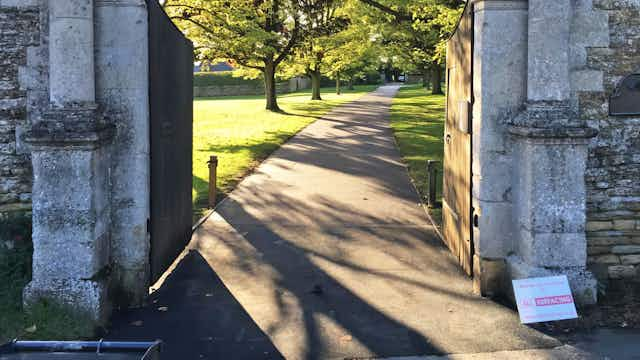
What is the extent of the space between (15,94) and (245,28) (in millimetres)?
16635

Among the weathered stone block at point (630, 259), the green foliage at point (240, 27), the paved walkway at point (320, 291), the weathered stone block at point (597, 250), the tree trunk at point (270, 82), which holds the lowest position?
the paved walkway at point (320, 291)

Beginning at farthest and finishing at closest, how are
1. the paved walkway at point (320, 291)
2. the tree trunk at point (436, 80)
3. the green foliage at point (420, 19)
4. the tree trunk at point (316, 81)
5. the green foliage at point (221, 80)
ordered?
the green foliage at point (221, 80) → the tree trunk at point (316, 81) → the tree trunk at point (436, 80) → the green foliage at point (420, 19) → the paved walkway at point (320, 291)

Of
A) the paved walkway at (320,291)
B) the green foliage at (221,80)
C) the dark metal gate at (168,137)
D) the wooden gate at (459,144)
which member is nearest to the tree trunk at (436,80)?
the green foliage at (221,80)

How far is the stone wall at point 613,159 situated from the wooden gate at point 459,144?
1.25m

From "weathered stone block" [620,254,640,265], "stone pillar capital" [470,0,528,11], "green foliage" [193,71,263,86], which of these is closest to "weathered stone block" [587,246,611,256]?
"weathered stone block" [620,254,640,265]

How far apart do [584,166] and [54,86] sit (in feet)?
16.8

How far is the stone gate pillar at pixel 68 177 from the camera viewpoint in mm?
6023

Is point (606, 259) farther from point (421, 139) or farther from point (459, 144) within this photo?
point (421, 139)

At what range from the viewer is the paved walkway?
5785 millimetres

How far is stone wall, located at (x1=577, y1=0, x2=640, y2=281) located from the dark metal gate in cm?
442

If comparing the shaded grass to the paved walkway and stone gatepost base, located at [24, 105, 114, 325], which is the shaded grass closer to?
stone gatepost base, located at [24, 105, 114, 325]

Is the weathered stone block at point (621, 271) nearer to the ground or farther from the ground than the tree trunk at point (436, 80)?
nearer to the ground

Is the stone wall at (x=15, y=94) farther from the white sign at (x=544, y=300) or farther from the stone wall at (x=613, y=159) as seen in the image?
the stone wall at (x=613, y=159)

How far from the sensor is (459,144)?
26.7ft
